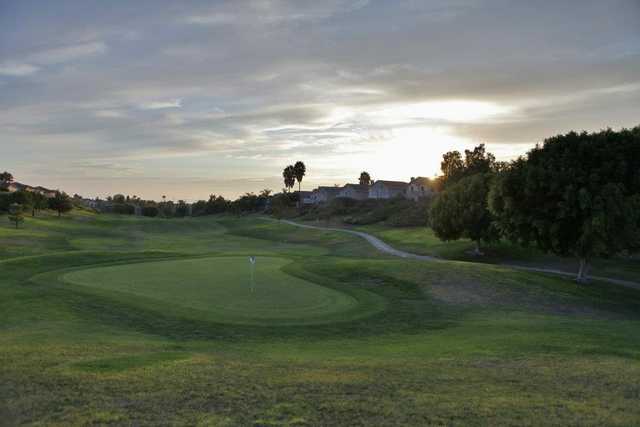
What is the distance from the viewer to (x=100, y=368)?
36.0 ft

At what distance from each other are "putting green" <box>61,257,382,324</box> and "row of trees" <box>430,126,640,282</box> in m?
17.0

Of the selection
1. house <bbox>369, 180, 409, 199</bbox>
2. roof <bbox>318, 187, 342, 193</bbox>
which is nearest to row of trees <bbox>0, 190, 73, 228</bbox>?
house <bbox>369, 180, 409, 199</bbox>

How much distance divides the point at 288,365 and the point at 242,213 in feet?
550

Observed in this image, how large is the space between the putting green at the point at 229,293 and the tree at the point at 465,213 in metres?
27.7

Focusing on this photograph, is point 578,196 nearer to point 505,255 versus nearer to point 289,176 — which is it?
point 505,255

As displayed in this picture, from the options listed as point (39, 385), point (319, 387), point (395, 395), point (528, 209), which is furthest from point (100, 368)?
point (528, 209)

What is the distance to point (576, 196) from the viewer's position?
33.2 m

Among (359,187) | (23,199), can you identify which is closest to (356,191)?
(359,187)

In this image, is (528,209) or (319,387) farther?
(528,209)

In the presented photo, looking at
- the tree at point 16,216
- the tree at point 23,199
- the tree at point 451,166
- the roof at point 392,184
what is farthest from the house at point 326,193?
the tree at point 16,216

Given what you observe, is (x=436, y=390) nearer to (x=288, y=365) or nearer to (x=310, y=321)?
(x=288, y=365)

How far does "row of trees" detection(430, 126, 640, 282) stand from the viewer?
32.3 metres

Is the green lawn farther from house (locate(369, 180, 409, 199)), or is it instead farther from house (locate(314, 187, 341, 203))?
house (locate(314, 187, 341, 203))

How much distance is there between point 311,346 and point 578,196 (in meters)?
25.4
